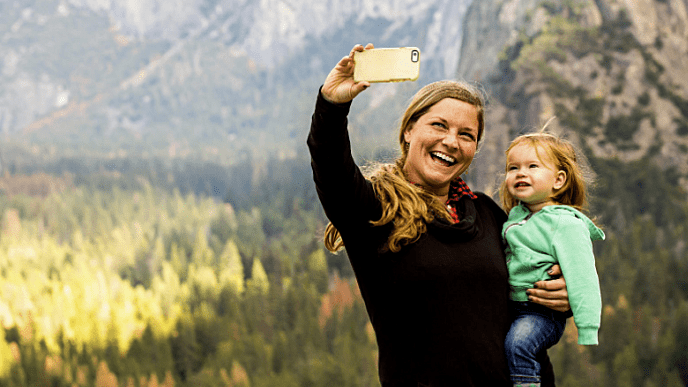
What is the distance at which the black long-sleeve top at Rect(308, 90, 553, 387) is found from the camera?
2.81 meters

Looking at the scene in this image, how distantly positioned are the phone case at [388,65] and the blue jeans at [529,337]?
1.45 meters

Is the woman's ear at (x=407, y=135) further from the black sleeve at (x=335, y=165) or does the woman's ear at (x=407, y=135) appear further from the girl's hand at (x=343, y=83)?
the girl's hand at (x=343, y=83)

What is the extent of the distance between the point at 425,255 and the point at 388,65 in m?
0.93

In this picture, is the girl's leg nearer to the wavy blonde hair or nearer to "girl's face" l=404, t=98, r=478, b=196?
the wavy blonde hair

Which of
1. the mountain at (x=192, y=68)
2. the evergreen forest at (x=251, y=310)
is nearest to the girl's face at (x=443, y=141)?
the evergreen forest at (x=251, y=310)

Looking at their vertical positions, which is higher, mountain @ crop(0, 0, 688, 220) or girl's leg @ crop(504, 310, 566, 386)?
mountain @ crop(0, 0, 688, 220)

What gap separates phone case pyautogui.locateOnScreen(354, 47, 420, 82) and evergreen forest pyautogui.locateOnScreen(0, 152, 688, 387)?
1357 inches

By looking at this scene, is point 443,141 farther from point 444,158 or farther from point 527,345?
point 527,345

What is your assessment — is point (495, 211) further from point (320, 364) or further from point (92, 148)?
point (92, 148)

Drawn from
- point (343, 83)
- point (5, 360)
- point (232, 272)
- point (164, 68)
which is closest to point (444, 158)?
point (343, 83)

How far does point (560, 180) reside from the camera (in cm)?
343

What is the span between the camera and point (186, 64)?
495ft

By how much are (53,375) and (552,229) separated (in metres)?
49.8

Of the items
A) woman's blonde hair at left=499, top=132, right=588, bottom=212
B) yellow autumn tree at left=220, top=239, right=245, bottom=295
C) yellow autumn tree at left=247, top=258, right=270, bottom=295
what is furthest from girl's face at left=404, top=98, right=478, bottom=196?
yellow autumn tree at left=220, top=239, right=245, bottom=295
